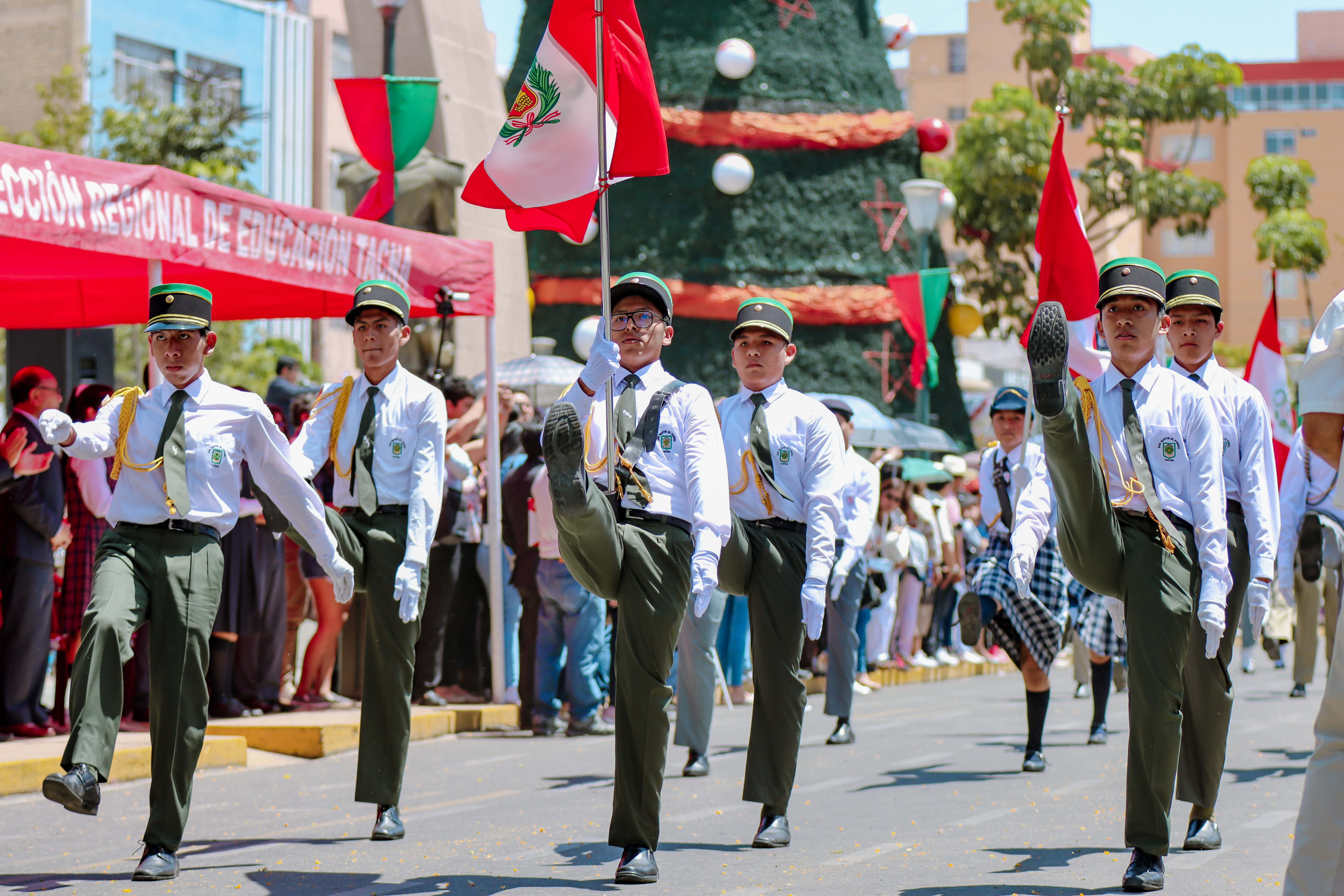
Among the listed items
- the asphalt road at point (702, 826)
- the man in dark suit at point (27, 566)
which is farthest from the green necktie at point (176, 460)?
the man in dark suit at point (27, 566)

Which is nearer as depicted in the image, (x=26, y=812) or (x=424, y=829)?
(x=424, y=829)

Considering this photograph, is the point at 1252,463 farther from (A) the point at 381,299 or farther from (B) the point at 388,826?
(B) the point at 388,826

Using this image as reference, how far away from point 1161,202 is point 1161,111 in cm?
153

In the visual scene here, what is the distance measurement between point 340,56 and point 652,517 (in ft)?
143

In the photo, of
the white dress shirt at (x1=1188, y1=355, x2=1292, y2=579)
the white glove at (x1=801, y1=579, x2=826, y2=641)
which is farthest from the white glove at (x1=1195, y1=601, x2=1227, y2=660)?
the white glove at (x1=801, y1=579, x2=826, y2=641)

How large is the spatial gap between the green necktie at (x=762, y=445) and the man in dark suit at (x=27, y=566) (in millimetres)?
4523

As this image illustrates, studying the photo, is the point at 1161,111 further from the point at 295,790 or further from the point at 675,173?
the point at 295,790

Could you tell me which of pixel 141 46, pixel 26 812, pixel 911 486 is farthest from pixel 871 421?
pixel 141 46

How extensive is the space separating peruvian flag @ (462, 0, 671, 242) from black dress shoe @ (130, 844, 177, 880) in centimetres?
279

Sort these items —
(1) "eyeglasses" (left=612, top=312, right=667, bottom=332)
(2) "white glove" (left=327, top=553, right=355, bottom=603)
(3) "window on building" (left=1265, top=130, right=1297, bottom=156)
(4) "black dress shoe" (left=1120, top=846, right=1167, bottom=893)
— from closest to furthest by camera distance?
1. (4) "black dress shoe" (left=1120, top=846, right=1167, bottom=893)
2. (1) "eyeglasses" (left=612, top=312, right=667, bottom=332)
3. (2) "white glove" (left=327, top=553, right=355, bottom=603)
4. (3) "window on building" (left=1265, top=130, right=1297, bottom=156)

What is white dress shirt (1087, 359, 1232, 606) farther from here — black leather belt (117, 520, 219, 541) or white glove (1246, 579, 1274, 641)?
black leather belt (117, 520, 219, 541)

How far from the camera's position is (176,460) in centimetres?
681

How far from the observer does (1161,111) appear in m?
30.8

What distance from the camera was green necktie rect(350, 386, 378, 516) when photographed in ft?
25.0
